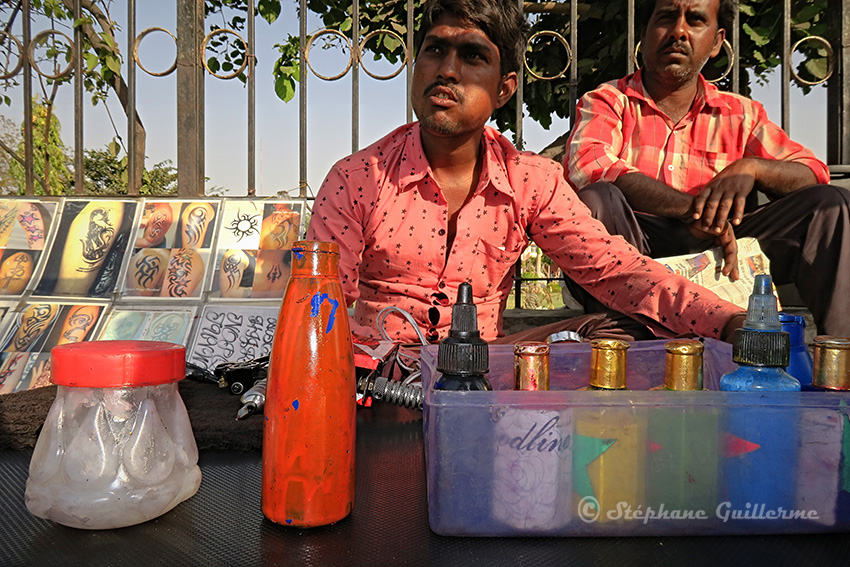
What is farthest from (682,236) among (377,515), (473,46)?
(377,515)

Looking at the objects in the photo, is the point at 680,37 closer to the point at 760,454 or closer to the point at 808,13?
the point at 808,13

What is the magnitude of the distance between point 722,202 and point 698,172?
39 cm

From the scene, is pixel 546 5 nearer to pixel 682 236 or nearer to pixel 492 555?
pixel 682 236

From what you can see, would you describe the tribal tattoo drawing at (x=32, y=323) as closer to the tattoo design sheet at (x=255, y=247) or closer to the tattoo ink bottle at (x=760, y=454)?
the tattoo design sheet at (x=255, y=247)

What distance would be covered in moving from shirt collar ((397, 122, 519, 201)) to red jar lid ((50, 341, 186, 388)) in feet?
4.11

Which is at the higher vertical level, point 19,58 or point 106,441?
point 19,58

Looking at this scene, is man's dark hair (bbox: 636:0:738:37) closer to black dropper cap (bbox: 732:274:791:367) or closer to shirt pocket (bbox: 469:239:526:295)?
shirt pocket (bbox: 469:239:526:295)

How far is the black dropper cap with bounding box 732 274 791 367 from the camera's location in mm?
663

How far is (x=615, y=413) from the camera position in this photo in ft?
2.00

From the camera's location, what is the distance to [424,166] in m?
1.83

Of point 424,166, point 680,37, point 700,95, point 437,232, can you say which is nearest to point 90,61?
point 424,166

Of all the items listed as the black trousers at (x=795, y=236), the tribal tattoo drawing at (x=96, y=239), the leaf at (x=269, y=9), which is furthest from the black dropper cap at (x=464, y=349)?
the leaf at (x=269, y=9)

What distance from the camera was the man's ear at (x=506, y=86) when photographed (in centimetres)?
199

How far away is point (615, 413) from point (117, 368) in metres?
0.54
